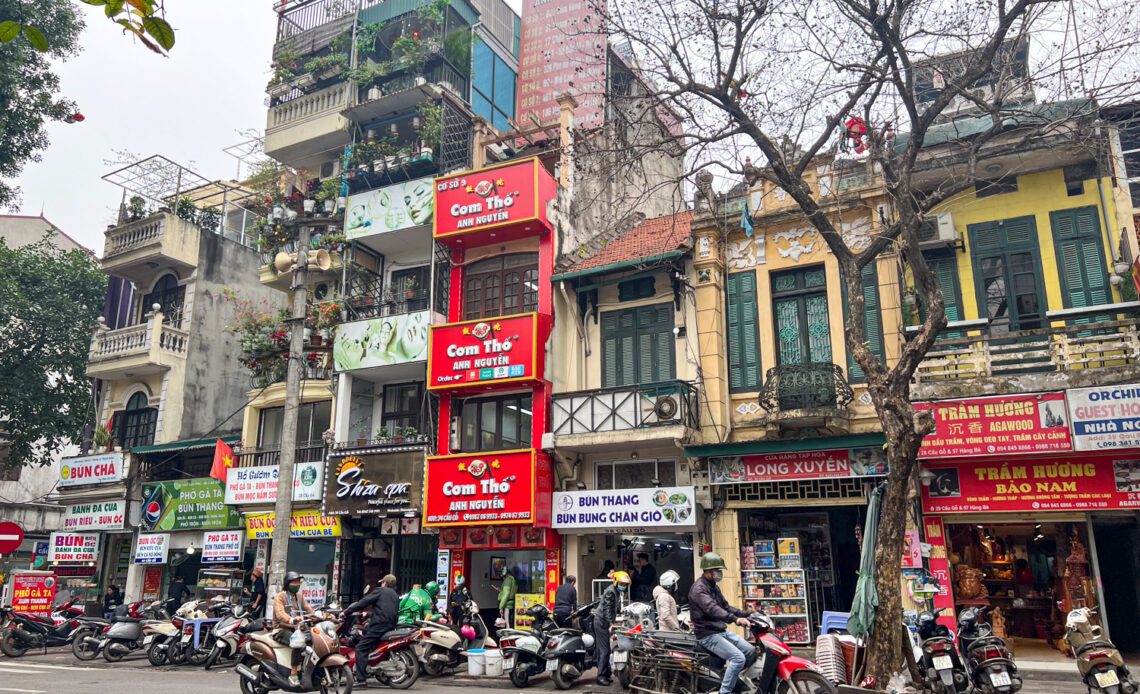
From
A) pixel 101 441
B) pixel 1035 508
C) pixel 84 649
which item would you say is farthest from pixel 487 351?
pixel 101 441

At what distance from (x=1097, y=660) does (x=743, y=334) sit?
9768mm

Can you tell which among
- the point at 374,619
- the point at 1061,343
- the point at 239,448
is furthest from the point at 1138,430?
the point at 239,448

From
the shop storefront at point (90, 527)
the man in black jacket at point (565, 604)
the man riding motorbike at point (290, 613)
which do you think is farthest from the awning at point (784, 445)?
the shop storefront at point (90, 527)

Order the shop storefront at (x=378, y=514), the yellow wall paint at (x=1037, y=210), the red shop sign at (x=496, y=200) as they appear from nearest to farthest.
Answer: the yellow wall paint at (x=1037, y=210), the red shop sign at (x=496, y=200), the shop storefront at (x=378, y=514)

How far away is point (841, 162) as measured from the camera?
16406 millimetres

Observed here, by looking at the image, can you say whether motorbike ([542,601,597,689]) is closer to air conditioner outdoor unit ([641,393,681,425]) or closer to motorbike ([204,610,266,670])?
air conditioner outdoor unit ([641,393,681,425])

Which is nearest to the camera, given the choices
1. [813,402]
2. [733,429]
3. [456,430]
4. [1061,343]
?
[1061,343]

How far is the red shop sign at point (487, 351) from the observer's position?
1920cm

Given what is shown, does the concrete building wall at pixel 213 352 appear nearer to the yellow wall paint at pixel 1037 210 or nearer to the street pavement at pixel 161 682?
the street pavement at pixel 161 682

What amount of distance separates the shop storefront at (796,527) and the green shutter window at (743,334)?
1770 mm

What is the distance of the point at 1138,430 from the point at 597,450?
10155 millimetres

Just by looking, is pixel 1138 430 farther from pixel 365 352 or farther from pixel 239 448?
pixel 239 448

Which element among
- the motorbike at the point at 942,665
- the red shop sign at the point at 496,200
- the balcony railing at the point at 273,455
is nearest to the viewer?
the motorbike at the point at 942,665

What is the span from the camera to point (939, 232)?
16609 mm
